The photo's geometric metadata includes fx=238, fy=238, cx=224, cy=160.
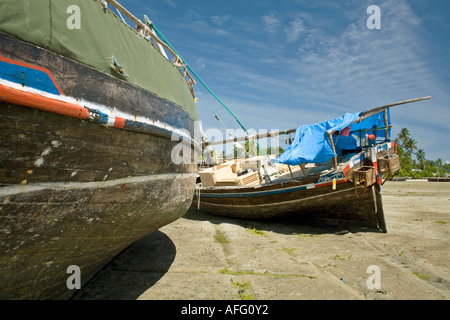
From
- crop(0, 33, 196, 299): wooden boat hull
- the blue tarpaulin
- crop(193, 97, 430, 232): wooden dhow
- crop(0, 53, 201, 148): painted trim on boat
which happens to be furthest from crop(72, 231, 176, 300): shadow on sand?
the blue tarpaulin

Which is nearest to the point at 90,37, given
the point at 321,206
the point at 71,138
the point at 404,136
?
the point at 71,138

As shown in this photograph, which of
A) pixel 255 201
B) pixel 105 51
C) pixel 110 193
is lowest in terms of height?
pixel 255 201

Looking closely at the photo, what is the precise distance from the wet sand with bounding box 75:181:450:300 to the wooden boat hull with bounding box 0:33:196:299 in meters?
1.27

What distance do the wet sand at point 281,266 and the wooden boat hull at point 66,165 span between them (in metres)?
1.27

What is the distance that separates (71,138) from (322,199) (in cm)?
652

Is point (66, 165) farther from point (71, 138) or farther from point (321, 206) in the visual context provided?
point (321, 206)

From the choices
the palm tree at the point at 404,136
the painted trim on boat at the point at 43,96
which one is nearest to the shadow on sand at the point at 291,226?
the painted trim on boat at the point at 43,96

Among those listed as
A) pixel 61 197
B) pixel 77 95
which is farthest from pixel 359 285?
pixel 77 95

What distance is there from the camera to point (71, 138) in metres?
2.00

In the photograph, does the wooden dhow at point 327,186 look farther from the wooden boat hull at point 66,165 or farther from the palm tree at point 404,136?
the palm tree at point 404,136

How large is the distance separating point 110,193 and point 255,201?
6.05 metres

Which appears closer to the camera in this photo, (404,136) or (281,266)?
(281,266)

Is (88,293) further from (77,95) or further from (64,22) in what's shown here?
(64,22)
